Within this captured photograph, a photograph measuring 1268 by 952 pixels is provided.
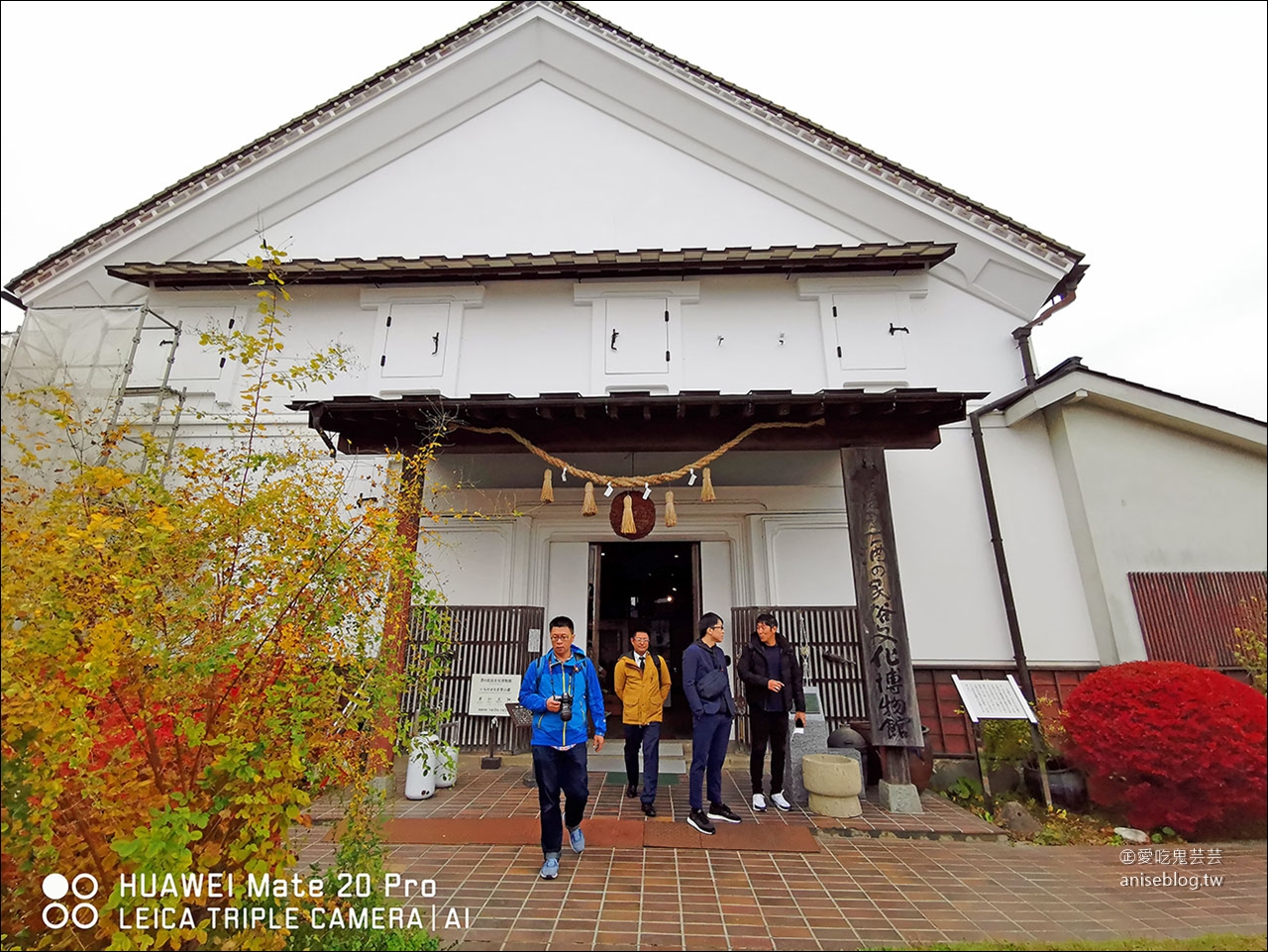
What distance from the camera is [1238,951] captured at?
270 cm

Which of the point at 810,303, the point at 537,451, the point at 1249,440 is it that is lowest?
the point at 1249,440

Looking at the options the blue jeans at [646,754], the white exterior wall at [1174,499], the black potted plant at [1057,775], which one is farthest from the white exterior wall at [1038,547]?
the blue jeans at [646,754]

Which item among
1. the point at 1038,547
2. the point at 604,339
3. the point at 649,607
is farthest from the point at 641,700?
the point at 649,607

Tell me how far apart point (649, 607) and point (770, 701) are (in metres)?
7.80

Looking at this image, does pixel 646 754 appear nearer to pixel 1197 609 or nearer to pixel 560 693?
pixel 560 693

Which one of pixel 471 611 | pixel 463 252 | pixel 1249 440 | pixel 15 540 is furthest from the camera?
pixel 463 252

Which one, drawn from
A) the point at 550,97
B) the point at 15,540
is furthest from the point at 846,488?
the point at 550,97

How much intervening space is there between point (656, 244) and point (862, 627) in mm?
7284

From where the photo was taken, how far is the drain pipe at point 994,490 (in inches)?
289

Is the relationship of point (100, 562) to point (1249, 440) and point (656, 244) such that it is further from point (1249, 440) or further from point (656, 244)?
point (656, 244)

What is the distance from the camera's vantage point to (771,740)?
5.71m

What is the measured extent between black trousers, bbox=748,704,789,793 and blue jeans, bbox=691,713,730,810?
0.51 metres

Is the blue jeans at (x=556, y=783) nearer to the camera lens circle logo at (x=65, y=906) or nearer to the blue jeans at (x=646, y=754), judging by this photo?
the blue jeans at (x=646, y=754)

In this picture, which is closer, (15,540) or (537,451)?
(15,540)
